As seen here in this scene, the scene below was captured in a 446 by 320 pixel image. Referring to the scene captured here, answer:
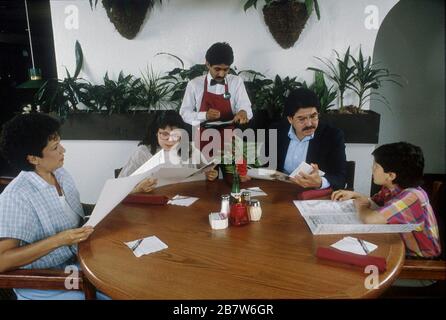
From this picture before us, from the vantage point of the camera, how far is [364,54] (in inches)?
132

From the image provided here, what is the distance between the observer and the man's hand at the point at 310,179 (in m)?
1.86

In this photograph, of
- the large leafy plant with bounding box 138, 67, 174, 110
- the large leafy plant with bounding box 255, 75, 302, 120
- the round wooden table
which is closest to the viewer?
Result: the round wooden table

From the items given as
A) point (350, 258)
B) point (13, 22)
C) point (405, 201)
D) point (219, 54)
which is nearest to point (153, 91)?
point (219, 54)

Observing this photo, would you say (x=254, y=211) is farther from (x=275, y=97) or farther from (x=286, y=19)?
(x=286, y=19)

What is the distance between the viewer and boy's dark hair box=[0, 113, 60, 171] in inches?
53.7

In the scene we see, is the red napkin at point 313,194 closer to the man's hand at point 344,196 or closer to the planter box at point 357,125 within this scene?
the man's hand at point 344,196

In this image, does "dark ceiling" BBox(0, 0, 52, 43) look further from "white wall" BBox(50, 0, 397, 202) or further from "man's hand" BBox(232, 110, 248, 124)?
"man's hand" BBox(232, 110, 248, 124)

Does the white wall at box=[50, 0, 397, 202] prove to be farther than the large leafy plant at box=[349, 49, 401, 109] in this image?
Yes

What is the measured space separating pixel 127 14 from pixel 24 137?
7.51 feet

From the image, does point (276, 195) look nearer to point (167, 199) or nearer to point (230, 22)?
point (167, 199)

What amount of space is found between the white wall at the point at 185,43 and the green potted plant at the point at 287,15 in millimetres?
126

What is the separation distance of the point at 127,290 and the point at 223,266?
309mm

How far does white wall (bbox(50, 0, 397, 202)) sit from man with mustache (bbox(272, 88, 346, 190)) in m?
1.24

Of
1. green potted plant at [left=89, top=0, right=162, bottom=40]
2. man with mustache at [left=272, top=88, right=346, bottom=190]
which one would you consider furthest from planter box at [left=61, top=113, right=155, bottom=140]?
man with mustache at [left=272, top=88, right=346, bottom=190]
